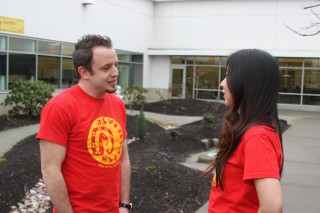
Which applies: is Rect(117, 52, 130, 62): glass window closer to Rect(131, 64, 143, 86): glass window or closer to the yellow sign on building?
Rect(131, 64, 143, 86): glass window

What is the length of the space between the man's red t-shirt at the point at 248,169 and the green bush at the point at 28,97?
11.7 m

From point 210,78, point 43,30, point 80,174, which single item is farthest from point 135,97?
point 80,174

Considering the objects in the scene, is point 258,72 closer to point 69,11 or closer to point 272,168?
point 272,168

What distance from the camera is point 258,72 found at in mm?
1979

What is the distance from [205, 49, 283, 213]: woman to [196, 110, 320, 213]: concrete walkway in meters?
3.44

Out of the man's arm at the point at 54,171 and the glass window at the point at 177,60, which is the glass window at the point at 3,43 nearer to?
the glass window at the point at 177,60

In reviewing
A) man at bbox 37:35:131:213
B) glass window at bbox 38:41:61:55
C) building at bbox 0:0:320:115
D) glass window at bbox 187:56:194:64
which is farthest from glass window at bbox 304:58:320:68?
man at bbox 37:35:131:213

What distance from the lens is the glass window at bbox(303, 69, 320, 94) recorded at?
77.4ft

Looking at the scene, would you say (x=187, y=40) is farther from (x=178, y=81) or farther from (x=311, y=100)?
(x=311, y=100)

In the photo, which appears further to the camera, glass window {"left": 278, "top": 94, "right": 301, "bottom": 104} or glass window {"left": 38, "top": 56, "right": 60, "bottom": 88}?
glass window {"left": 278, "top": 94, "right": 301, "bottom": 104}

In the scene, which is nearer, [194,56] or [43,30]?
[43,30]

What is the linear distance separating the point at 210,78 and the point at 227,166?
934 inches

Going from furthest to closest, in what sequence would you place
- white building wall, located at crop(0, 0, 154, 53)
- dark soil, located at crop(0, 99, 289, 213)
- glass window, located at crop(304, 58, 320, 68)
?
glass window, located at crop(304, 58, 320, 68)
white building wall, located at crop(0, 0, 154, 53)
dark soil, located at crop(0, 99, 289, 213)

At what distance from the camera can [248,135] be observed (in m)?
1.91
